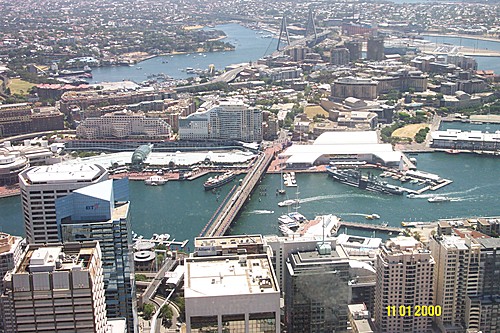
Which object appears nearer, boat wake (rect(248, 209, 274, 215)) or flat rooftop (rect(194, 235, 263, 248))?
flat rooftop (rect(194, 235, 263, 248))

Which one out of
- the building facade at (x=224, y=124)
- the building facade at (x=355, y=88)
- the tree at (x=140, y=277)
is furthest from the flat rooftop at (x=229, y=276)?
the building facade at (x=355, y=88)

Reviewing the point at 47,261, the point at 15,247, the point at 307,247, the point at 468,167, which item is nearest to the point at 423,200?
the point at 468,167

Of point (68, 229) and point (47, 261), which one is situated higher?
point (47, 261)

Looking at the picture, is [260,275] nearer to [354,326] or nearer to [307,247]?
[307,247]

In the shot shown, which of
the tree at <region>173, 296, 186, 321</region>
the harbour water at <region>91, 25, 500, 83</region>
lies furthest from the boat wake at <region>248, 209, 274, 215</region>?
the harbour water at <region>91, 25, 500, 83</region>

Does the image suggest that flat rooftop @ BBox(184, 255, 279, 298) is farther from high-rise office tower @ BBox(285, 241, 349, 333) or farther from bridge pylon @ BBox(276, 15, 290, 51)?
bridge pylon @ BBox(276, 15, 290, 51)

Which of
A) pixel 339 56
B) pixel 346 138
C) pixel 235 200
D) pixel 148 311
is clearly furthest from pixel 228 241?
pixel 339 56

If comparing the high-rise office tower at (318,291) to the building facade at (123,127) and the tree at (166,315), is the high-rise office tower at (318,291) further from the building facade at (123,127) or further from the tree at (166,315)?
the building facade at (123,127)
